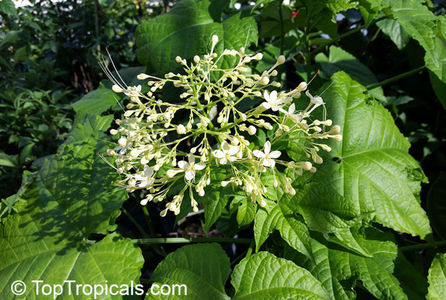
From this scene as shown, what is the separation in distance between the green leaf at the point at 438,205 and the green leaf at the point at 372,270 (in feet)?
2.33

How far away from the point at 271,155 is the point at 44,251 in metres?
0.83

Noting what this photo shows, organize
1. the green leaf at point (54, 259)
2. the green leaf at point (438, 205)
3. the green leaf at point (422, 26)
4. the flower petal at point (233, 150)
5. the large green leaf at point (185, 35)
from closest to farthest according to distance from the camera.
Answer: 1. the flower petal at point (233, 150)
2. the green leaf at point (54, 259)
3. the green leaf at point (422, 26)
4. the large green leaf at point (185, 35)
5. the green leaf at point (438, 205)

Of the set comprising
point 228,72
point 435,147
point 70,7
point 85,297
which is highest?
point 70,7

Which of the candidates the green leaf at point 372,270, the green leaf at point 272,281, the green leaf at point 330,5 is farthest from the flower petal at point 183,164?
the green leaf at point 330,5

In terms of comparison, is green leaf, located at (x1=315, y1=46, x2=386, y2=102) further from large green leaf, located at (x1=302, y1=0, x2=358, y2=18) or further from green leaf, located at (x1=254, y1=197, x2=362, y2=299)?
green leaf, located at (x1=254, y1=197, x2=362, y2=299)

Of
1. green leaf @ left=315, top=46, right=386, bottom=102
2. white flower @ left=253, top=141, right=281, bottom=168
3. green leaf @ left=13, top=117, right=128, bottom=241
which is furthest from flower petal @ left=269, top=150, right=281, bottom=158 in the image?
green leaf @ left=315, top=46, right=386, bottom=102

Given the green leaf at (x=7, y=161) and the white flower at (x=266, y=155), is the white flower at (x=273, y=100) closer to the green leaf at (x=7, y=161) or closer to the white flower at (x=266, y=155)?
the white flower at (x=266, y=155)

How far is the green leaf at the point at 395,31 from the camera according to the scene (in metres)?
1.59

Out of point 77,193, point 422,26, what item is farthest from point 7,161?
point 422,26

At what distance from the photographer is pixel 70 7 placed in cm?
261

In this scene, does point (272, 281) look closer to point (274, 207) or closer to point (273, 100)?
point (274, 207)

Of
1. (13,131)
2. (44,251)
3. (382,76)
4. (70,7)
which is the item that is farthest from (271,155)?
(70,7)

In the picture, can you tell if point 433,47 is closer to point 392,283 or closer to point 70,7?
point 392,283

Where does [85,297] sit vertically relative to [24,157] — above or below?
below
